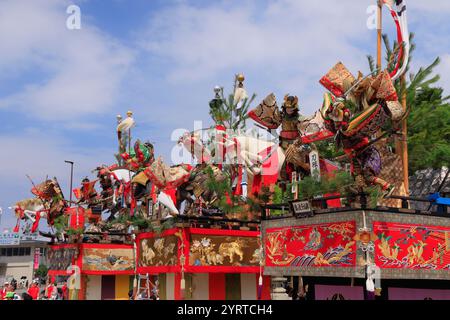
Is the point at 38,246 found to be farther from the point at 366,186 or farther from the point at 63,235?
the point at 366,186

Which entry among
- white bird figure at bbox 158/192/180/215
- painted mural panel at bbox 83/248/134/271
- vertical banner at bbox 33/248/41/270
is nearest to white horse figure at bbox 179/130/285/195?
white bird figure at bbox 158/192/180/215

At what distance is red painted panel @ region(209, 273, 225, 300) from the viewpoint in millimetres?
17406

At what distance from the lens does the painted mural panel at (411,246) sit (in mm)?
10875

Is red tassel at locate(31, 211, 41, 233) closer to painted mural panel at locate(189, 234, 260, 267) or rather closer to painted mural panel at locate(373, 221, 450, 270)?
painted mural panel at locate(189, 234, 260, 267)

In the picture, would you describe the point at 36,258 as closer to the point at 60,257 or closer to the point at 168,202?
the point at 60,257

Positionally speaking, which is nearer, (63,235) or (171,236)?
(171,236)

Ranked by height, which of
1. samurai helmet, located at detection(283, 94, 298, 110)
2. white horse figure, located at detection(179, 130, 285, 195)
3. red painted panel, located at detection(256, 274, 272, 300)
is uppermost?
samurai helmet, located at detection(283, 94, 298, 110)

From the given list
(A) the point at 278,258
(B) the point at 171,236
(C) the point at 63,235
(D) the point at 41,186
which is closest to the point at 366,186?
(A) the point at 278,258

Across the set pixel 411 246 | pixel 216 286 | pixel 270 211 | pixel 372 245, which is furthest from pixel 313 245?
pixel 216 286

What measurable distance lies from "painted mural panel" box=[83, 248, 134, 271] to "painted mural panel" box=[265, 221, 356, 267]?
35.4 feet

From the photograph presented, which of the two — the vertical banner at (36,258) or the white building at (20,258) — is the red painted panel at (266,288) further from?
the white building at (20,258)

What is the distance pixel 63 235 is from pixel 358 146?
53.1 ft
